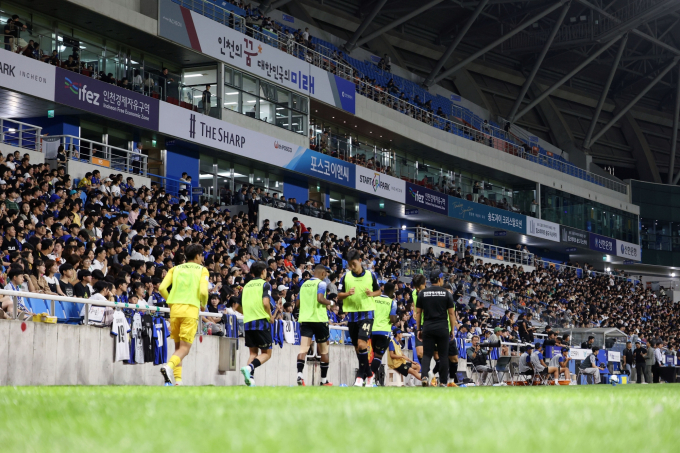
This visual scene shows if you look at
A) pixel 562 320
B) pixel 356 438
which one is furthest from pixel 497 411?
pixel 562 320

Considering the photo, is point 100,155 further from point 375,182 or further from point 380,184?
point 380,184

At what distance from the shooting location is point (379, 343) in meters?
12.7

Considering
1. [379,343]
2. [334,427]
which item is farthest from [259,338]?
[334,427]

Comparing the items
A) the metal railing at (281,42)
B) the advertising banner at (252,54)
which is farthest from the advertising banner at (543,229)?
the advertising banner at (252,54)

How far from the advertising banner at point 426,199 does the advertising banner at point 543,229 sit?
8862mm

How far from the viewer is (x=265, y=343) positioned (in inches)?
458

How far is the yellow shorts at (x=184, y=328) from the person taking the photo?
10.2 metres

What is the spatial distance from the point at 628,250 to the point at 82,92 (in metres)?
47.2

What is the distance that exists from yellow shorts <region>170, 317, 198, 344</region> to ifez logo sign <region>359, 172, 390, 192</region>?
3046cm

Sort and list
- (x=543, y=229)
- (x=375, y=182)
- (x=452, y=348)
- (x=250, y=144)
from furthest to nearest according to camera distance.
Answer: (x=543, y=229)
(x=375, y=182)
(x=250, y=144)
(x=452, y=348)

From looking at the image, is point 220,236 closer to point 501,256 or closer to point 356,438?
point 356,438

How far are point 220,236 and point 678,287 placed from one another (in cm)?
4686

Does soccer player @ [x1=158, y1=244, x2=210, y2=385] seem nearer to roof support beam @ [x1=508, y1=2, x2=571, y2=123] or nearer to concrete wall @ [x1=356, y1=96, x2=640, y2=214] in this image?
concrete wall @ [x1=356, y1=96, x2=640, y2=214]

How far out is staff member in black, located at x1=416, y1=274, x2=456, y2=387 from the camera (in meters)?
12.1
